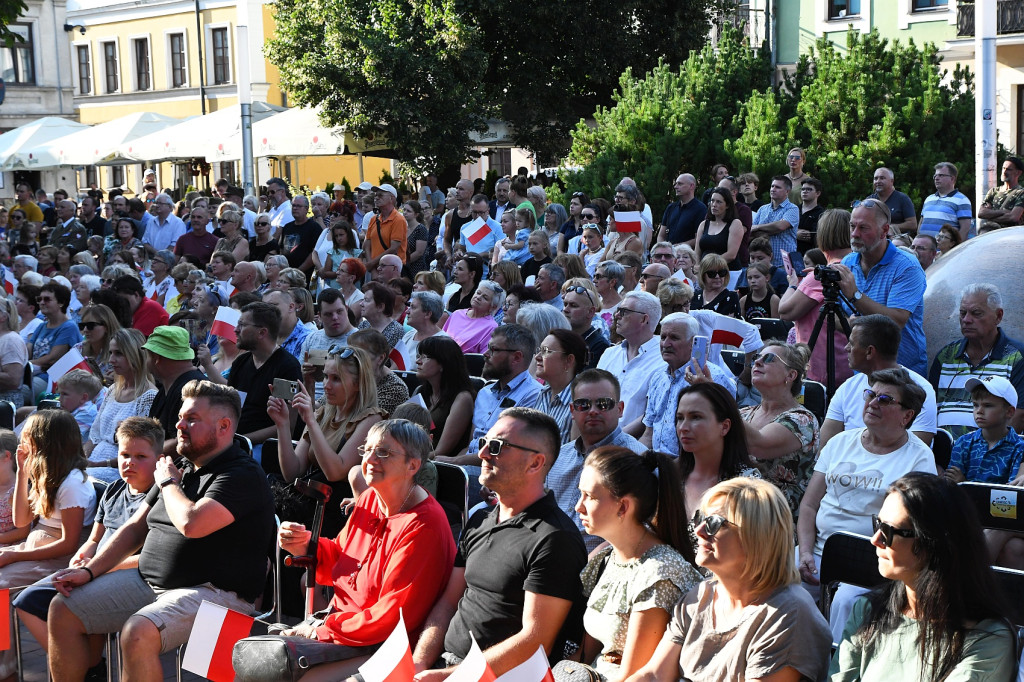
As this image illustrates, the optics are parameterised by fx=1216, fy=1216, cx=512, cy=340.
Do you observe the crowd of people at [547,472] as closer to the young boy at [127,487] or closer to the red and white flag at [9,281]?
the young boy at [127,487]

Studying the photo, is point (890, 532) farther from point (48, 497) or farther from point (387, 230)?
point (387, 230)

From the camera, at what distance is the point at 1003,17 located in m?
26.2

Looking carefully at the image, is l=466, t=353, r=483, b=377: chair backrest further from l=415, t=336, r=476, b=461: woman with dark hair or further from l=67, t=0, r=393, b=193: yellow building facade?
l=67, t=0, r=393, b=193: yellow building facade

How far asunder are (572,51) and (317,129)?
5402mm

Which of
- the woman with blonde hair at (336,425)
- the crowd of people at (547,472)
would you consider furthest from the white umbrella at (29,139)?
the woman with blonde hair at (336,425)

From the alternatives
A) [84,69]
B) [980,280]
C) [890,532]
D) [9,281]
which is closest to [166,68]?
[84,69]

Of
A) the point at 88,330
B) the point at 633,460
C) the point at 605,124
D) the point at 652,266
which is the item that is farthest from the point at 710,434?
the point at 605,124

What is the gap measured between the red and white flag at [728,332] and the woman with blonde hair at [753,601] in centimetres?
312

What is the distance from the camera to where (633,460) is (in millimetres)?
4016

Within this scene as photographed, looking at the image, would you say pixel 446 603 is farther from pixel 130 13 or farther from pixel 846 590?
pixel 130 13

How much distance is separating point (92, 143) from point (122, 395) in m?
22.4

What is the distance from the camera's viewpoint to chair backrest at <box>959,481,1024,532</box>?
14.9 ft

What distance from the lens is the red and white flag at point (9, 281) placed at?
43.6ft

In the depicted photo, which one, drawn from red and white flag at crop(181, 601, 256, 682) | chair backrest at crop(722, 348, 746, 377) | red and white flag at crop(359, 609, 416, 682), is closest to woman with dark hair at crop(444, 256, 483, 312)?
chair backrest at crop(722, 348, 746, 377)
